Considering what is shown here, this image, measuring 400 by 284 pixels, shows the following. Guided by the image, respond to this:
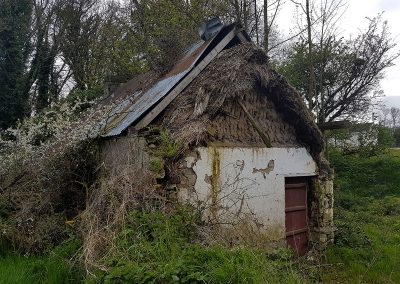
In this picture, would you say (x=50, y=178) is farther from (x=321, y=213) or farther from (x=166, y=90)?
(x=321, y=213)

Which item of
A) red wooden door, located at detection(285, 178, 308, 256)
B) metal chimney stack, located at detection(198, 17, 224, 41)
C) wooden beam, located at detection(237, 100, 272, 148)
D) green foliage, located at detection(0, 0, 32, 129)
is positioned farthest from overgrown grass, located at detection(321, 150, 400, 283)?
green foliage, located at detection(0, 0, 32, 129)

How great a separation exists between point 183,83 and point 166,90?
43 cm

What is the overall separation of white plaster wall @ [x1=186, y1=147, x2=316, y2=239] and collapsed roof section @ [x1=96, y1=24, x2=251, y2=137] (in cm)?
119

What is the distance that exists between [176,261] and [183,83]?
4.19 m

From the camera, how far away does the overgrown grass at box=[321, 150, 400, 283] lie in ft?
28.2

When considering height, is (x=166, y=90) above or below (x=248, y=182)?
above

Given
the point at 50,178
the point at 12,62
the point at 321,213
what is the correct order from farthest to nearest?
the point at 12,62
the point at 321,213
the point at 50,178

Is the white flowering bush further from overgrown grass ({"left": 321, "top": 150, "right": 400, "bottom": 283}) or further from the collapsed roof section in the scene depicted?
overgrown grass ({"left": 321, "top": 150, "right": 400, "bottom": 283})

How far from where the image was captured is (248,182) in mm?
8188

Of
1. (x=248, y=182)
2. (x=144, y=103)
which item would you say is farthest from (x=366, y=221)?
(x=144, y=103)

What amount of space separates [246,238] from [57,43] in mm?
18051

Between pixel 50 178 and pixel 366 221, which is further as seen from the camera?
pixel 366 221

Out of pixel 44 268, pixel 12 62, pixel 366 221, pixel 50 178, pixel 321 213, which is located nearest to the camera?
pixel 44 268

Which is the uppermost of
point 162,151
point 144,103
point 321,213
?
point 144,103
